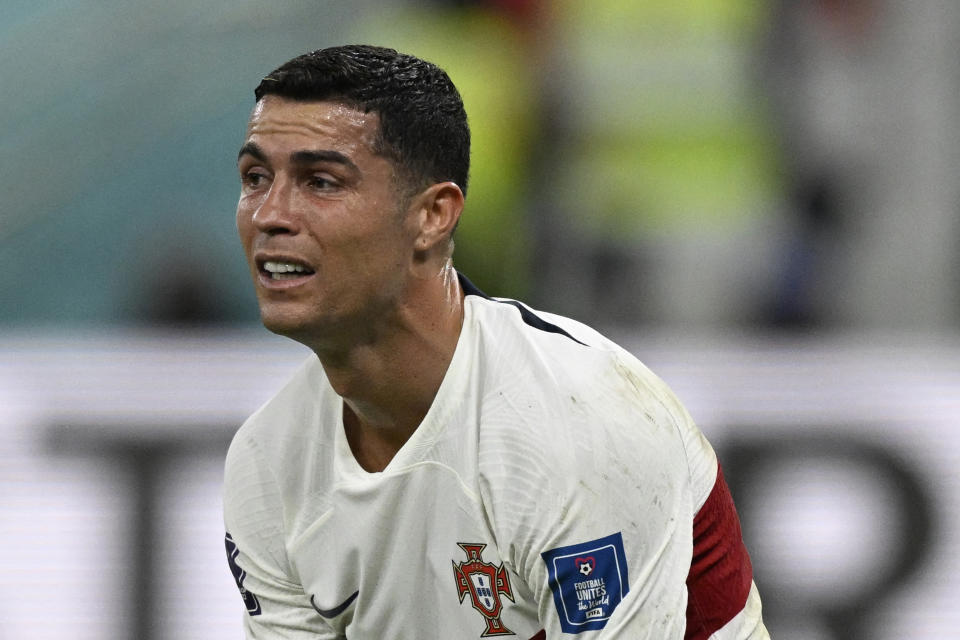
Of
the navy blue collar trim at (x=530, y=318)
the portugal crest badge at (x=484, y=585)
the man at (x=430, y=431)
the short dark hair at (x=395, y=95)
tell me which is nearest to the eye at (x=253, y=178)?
the man at (x=430, y=431)

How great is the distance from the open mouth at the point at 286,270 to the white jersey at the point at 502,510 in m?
0.32

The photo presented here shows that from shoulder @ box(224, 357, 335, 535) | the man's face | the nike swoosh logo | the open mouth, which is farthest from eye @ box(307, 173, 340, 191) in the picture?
the nike swoosh logo

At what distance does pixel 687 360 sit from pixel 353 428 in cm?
223

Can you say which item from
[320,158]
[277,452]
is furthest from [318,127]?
[277,452]

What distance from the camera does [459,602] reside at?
2318mm

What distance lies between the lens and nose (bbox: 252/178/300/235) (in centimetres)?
212

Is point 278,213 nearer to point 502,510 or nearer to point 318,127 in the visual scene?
point 318,127

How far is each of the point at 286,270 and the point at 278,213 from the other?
0.10 m

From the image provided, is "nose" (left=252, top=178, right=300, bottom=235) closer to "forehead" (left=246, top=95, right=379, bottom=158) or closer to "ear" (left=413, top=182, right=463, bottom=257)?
"forehead" (left=246, top=95, right=379, bottom=158)

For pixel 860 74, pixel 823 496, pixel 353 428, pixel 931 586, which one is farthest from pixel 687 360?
pixel 353 428

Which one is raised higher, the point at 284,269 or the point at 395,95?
the point at 395,95

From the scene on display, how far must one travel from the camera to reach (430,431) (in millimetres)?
2281

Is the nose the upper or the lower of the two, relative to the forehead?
lower

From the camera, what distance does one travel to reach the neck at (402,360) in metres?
2.26
